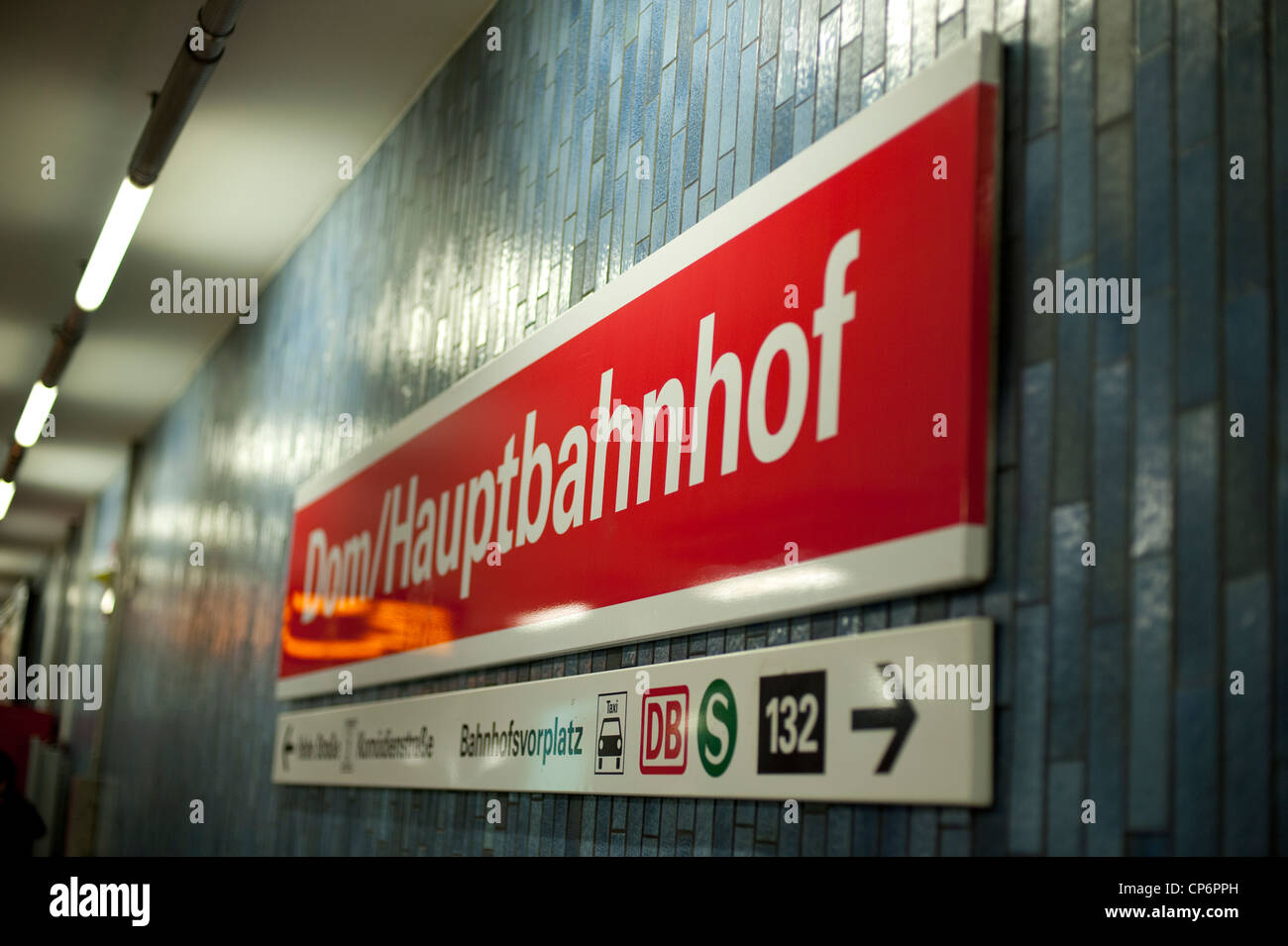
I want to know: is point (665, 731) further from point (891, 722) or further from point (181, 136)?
point (181, 136)

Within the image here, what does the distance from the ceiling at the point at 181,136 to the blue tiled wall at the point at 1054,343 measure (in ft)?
2.42

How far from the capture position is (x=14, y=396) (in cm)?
845

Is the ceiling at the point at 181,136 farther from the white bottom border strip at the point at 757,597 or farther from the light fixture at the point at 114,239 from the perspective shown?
the white bottom border strip at the point at 757,597

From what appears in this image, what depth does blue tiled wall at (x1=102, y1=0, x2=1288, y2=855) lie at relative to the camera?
4.88 ft

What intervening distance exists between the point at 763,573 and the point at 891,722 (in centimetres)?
43

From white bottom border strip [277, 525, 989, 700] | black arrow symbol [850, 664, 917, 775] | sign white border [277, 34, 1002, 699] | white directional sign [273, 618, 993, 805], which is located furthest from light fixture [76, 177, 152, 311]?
black arrow symbol [850, 664, 917, 775]

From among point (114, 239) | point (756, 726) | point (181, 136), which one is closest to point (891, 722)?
point (756, 726)

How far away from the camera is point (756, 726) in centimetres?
213

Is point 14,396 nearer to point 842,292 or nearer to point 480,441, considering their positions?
point 480,441

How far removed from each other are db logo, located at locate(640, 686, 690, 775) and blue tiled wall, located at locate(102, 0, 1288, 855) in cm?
8

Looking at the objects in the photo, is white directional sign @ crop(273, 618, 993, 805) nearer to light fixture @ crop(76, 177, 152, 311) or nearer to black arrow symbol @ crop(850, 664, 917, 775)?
black arrow symbol @ crop(850, 664, 917, 775)

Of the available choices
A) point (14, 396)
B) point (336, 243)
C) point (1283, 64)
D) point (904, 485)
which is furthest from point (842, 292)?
point (14, 396)

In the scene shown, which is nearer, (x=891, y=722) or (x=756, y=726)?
(x=891, y=722)
